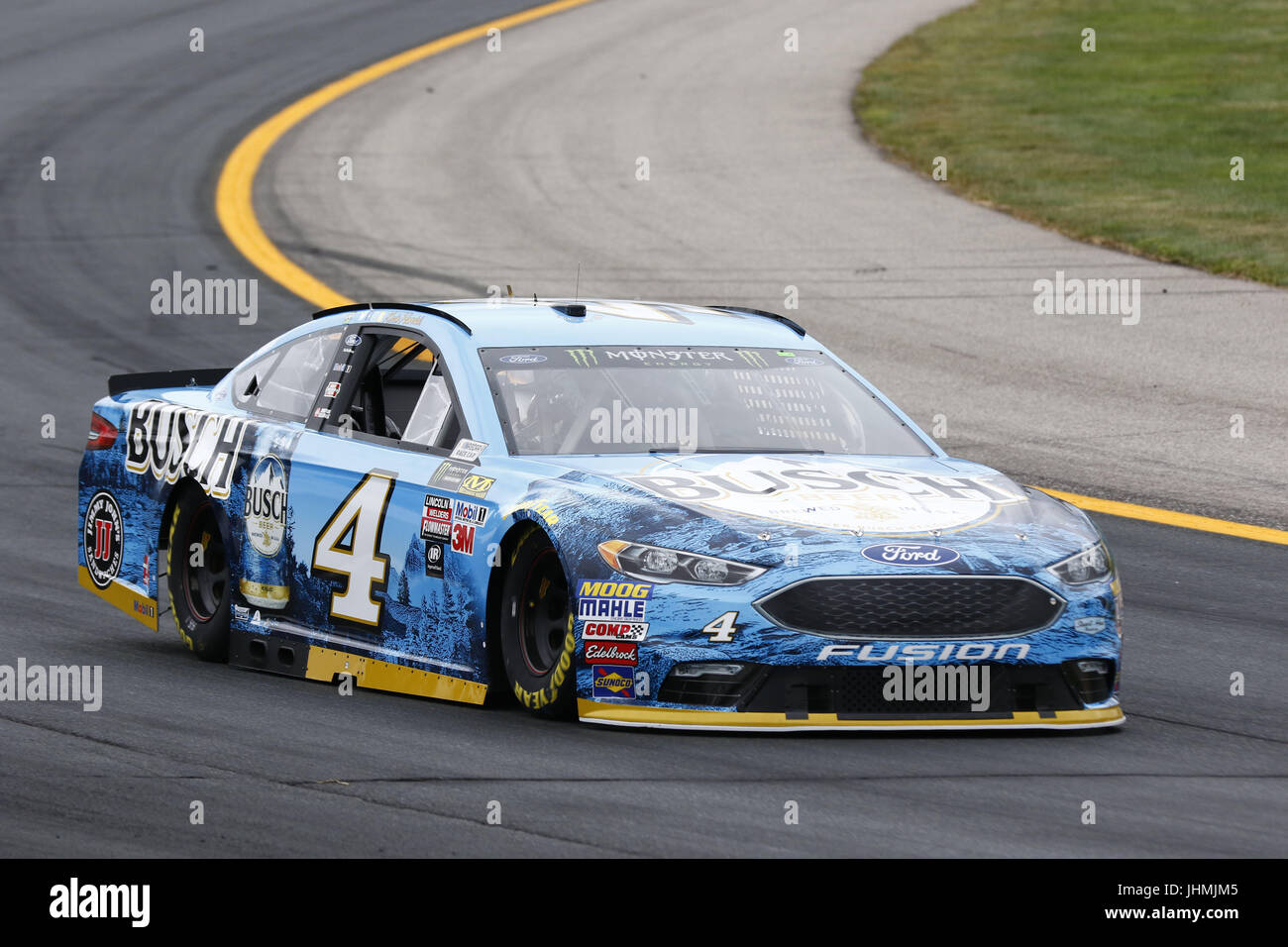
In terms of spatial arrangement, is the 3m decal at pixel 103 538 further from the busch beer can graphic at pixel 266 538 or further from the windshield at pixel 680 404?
the windshield at pixel 680 404

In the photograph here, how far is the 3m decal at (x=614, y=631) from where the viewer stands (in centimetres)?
709

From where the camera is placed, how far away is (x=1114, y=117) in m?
25.5

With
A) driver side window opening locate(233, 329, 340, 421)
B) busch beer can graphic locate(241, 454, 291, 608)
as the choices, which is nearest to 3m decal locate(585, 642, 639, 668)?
busch beer can graphic locate(241, 454, 291, 608)

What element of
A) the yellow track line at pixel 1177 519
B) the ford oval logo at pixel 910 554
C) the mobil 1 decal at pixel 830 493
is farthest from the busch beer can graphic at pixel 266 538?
the yellow track line at pixel 1177 519

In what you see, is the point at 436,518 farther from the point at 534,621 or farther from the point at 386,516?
the point at 534,621

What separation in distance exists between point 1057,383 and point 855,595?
8.41 metres

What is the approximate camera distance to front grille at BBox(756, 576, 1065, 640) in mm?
7047

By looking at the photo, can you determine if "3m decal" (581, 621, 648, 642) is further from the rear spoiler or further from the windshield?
the rear spoiler

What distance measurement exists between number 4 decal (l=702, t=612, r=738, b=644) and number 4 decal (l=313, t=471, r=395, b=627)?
162cm

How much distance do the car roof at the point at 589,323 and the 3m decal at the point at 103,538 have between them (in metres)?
1.52

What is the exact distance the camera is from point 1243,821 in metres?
6.27
